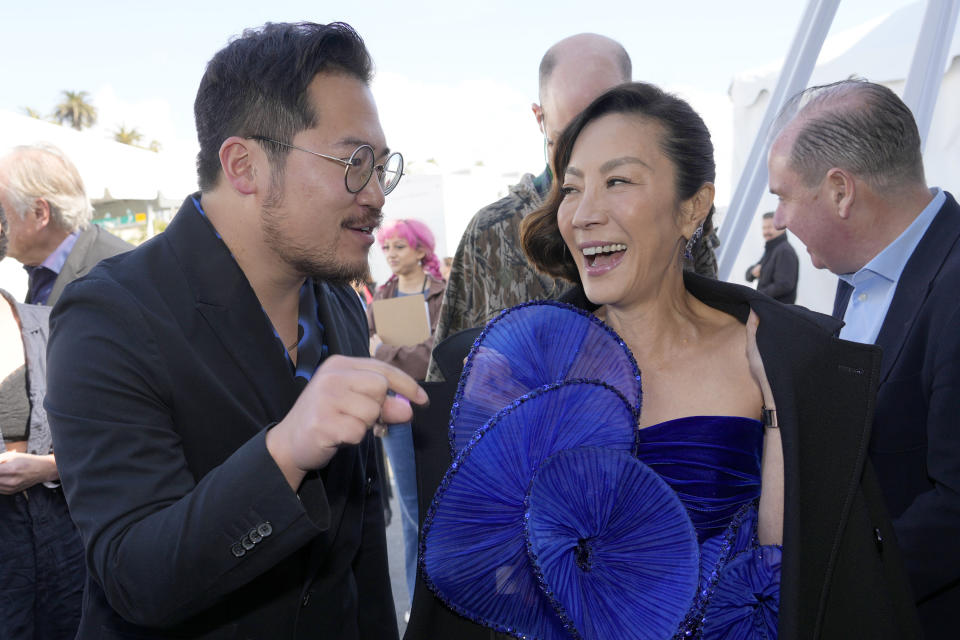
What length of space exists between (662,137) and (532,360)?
82 cm

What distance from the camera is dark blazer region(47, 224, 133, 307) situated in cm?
345

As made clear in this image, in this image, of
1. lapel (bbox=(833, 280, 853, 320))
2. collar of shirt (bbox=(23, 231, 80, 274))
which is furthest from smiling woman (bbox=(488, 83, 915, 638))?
collar of shirt (bbox=(23, 231, 80, 274))

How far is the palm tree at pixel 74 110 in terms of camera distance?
74.7 m

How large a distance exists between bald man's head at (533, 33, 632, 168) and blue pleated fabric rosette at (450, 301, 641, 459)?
1.19 m

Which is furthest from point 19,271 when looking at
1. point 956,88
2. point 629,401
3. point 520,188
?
point 956,88

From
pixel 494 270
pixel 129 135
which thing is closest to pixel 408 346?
pixel 494 270

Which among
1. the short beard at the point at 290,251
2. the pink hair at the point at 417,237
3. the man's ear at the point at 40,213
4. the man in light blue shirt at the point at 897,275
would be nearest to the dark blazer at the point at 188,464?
the short beard at the point at 290,251

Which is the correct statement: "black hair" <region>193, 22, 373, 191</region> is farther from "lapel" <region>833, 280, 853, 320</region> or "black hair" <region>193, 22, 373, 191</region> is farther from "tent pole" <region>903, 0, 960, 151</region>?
"tent pole" <region>903, 0, 960, 151</region>

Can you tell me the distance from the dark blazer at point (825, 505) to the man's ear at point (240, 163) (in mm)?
705

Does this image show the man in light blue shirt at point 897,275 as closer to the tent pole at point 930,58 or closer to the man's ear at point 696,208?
the man's ear at point 696,208

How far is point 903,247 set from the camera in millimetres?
2375

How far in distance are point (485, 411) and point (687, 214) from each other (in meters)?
0.96

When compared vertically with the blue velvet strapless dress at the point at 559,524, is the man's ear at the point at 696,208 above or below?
above

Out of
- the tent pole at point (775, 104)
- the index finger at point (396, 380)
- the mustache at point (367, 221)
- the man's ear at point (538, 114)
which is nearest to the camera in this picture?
the index finger at point (396, 380)
